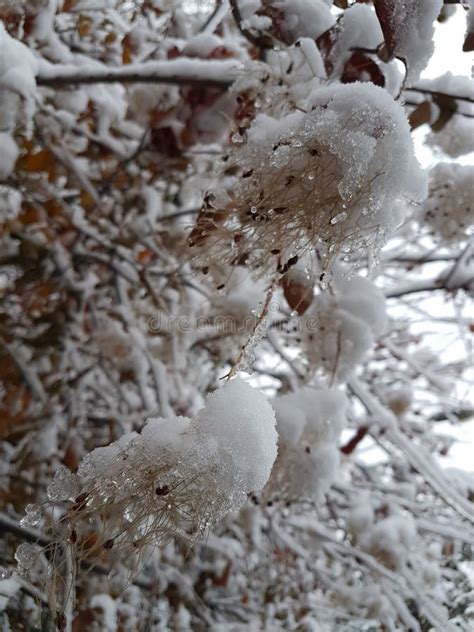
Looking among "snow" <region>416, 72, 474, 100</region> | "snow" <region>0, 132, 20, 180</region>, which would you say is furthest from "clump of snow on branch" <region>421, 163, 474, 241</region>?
"snow" <region>0, 132, 20, 180</region>

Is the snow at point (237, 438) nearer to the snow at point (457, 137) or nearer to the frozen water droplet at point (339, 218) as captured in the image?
the frozen water droplet at point (339, 218)

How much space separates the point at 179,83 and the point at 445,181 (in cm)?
55

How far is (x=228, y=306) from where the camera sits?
4.45 ft

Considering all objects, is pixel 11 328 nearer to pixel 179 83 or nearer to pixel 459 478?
pixel 179 83

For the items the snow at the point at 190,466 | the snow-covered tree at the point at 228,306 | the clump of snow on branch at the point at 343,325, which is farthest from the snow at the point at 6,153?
the snow at the point at 190,466

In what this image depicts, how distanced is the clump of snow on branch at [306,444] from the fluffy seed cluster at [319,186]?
0.28 m

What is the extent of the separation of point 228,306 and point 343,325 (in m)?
0.37

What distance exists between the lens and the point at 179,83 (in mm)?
1124

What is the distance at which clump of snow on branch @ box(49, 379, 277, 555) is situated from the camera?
556 millimetres

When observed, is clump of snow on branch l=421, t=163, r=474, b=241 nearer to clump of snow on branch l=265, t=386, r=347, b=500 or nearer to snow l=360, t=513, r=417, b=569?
clump of snow on branch l=265, t=386, r=347, b=500

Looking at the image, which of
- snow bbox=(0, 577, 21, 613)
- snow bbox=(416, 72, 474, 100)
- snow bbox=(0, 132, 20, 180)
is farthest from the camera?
snow bbox=(0, 132, 20, 180)

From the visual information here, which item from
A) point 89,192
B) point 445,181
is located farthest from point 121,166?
point 445,181

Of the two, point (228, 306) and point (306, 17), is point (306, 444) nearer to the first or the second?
point (228, 306)

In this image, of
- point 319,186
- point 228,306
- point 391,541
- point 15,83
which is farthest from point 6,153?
point 391,541
